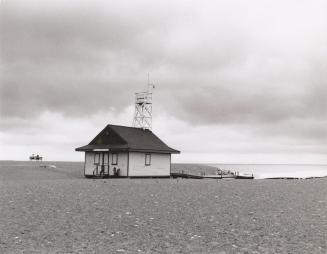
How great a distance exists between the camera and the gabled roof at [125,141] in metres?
43.1

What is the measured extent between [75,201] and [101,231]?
21.1 feet

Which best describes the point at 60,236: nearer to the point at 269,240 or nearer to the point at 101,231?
the point at 101,231

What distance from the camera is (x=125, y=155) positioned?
42.7 metres

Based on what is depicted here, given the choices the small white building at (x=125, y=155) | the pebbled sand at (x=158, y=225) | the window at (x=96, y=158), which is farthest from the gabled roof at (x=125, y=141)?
the pebbled sand at (x=158, y=225)

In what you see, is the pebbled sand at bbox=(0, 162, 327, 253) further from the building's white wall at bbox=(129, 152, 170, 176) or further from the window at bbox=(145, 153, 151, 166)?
the window at bbox=(145, 153, 151, 166)

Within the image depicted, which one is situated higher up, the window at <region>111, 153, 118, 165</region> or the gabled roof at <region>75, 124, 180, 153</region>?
the gabled roof at <region>75, 124, 180, 153</region>


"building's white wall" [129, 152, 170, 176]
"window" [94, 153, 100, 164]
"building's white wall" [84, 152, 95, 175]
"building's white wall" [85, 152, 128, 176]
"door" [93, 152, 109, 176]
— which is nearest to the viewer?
"building's white wall" [85, 152, 128, 176]

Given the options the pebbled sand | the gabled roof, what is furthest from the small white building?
the pebbled sand

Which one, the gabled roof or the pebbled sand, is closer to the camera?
the pebbled sand

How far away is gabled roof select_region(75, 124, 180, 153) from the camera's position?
43062mm

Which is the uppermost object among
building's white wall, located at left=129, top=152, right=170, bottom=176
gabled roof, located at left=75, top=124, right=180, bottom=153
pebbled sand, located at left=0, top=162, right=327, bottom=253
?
gabled roof, located at left=75, top=124, right=180, bottom=153

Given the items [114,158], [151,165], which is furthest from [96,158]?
[151,165]

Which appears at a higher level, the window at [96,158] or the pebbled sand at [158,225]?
the window at [96,158]

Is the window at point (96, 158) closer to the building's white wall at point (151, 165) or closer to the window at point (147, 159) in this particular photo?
the building's white wall at point (151, 165)
